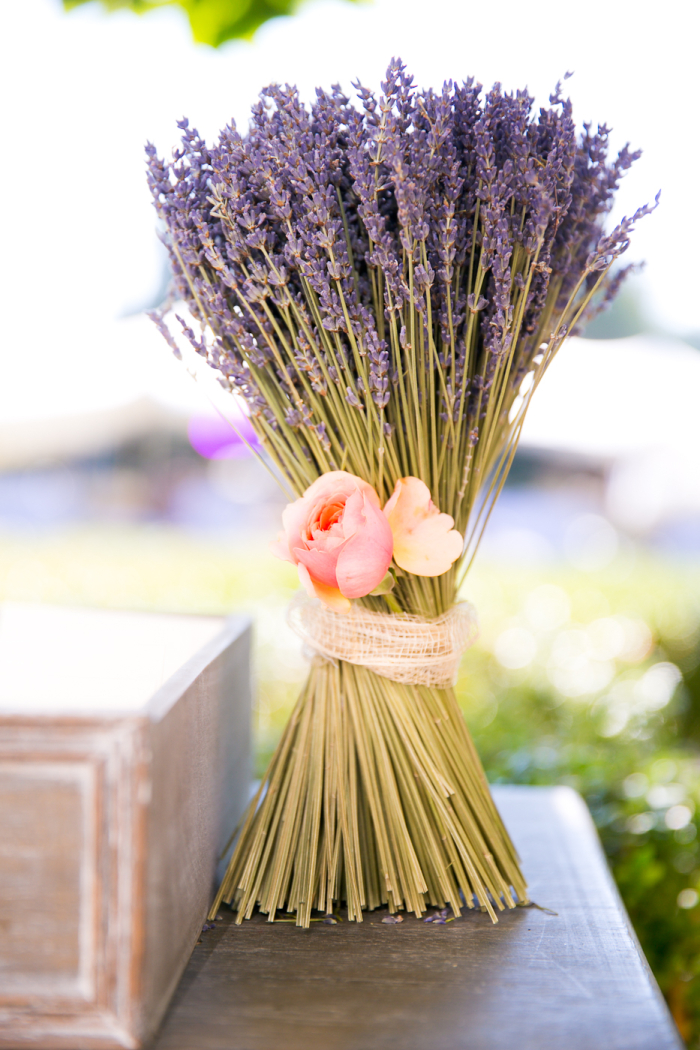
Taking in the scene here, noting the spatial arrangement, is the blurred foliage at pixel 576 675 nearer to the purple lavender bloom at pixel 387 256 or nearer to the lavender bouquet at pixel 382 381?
the lavender bouquet at pixel 382 381

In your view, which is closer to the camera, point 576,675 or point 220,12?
point 220,12

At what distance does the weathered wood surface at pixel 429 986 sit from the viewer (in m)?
0.49

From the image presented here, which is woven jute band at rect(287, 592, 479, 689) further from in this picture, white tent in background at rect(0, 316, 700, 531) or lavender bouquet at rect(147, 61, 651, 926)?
white tent in background at rect(0, 316, 700, 531)

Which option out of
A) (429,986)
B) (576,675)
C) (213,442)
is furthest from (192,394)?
(429,986)

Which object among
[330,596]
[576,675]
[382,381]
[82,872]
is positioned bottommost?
[576,675]

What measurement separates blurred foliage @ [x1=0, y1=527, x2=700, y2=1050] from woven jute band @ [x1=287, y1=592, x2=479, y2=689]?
2.02ft

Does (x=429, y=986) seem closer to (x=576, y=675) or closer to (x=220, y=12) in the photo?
(x=220, y=12)

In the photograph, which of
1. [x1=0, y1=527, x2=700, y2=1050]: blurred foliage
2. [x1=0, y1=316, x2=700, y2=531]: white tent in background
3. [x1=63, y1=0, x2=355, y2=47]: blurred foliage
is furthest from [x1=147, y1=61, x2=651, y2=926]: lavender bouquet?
[x1=0, y1=316, x2=700, y2=531]: white tent in background

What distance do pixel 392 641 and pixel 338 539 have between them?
0.38 feet

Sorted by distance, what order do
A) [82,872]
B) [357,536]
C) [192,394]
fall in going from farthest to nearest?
[192,394] → [357,536] → [82,872]

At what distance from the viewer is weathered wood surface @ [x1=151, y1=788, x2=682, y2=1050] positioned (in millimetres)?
491

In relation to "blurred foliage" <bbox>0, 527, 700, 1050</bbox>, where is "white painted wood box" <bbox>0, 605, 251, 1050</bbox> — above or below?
above

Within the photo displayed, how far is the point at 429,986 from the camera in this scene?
1.79 ft

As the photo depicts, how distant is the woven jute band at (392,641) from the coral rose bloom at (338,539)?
0.14 ft
